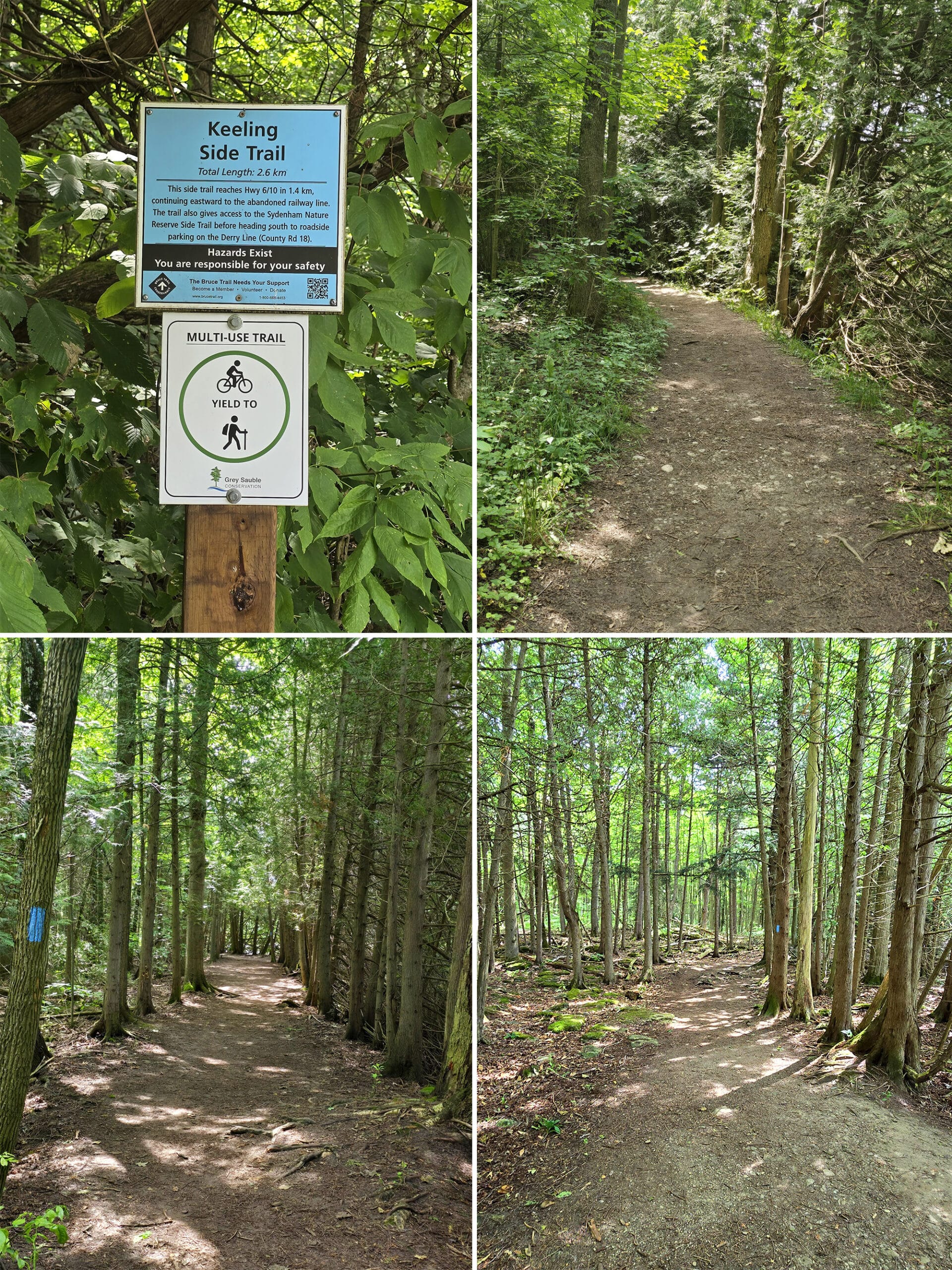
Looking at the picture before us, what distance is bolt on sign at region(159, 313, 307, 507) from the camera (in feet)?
6.04

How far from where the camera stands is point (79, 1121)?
2596mm

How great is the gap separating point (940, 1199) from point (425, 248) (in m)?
3.74

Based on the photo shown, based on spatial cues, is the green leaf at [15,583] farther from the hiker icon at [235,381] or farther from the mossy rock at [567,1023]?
the mossy rock at [567,1023]

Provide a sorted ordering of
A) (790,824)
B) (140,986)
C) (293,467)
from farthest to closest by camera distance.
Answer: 1. (790,824)
2. (140,986)
3. (293,467)

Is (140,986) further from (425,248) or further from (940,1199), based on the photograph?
(940,1199)

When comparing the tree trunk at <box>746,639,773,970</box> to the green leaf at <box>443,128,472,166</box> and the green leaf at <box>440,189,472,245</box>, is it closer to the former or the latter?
the green leaf at <box>440,189,472,245</box>

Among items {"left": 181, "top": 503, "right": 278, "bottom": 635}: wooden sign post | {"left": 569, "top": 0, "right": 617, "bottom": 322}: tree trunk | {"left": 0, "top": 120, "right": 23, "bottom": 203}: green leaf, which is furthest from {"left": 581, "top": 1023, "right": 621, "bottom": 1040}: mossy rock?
{"left": 569, "top": 0, "right": 617, "bottom": 322}: tree trunk

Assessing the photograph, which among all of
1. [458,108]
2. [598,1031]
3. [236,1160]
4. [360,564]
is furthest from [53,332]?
[598,1031]

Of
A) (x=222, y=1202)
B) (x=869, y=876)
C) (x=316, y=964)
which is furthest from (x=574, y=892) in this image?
(x=869, y=876)

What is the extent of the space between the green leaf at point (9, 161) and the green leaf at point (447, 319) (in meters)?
1.03

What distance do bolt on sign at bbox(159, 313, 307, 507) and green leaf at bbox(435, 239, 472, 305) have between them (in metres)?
A: 0.38

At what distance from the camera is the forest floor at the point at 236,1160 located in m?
2.40

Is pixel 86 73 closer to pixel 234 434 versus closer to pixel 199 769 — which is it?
pixel 234 434

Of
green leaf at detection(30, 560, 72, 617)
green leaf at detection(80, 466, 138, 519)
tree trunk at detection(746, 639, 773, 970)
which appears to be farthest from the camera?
tree trunk at detection(746, 639, 773, 970)
